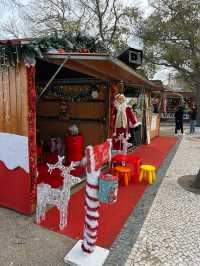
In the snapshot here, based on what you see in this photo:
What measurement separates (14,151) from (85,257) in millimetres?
2019

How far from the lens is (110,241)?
11.2 feet

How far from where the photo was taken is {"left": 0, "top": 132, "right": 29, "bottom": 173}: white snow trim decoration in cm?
396

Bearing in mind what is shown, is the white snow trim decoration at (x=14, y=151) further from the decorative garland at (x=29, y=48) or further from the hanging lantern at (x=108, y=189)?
the hanging lantern at (x=108, y=189)

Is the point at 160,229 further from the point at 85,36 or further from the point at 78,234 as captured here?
the point at 85,36

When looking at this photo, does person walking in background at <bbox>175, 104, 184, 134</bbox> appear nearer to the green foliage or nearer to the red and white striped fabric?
the green foliage

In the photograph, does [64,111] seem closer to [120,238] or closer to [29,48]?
[29,48]

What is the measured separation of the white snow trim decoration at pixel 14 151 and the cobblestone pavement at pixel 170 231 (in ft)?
6.76

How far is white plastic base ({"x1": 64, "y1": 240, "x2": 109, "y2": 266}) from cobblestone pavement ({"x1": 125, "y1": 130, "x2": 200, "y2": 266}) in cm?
30

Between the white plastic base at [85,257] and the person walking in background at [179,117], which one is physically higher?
the person walking in background at [179,117]

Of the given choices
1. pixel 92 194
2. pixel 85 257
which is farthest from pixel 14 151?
pixel 85 257

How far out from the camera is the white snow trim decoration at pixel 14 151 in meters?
3.96

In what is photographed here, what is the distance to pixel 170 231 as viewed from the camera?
3.74 meters

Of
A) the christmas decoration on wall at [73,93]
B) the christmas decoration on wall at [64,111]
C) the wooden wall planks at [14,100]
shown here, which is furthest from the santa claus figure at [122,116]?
the wooden wall planks at [14,100]

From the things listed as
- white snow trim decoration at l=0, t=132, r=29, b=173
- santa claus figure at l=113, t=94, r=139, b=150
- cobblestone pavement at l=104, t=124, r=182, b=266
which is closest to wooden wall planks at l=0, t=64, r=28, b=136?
white snow trim decoration at l=0, t=132, r=29, b=173
